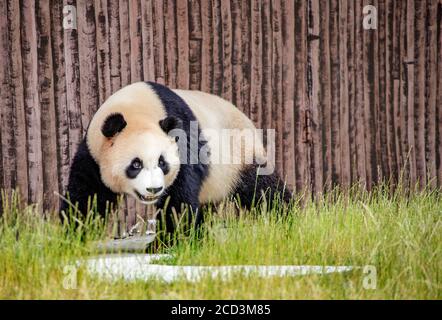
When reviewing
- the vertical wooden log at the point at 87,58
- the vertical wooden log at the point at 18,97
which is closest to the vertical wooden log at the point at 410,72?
the vertical wooden log at the point at 87,58

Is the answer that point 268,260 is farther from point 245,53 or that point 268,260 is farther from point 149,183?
point 245,53

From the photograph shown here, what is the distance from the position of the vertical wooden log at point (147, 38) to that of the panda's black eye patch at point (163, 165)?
6.11 ft

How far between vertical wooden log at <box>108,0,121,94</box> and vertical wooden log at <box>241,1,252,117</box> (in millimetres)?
1452

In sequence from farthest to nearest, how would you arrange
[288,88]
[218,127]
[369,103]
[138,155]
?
[369,103] < [288,88] < [218,127] < [138,155]

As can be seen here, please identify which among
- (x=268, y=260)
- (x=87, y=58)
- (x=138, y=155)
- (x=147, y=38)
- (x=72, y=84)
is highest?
(x=147, y=38)

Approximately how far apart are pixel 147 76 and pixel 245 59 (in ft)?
3.90

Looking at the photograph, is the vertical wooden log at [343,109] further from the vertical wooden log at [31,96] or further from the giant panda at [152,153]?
the vertical wooden log at [31,96]

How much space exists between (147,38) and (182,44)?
0.40 metres

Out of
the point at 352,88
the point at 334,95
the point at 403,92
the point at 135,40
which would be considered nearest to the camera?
the point at 135,40

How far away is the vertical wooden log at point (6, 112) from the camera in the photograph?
6918 millimetres

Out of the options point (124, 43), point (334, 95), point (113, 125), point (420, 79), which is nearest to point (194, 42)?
point (124, 43)

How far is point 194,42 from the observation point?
7.67 metres

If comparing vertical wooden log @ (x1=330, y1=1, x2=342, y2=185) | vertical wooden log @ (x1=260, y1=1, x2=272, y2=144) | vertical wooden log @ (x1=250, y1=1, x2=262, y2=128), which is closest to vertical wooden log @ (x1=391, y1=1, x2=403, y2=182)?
vertical wooden log @ (x1=330, y1=1, x2=342, y2=185)

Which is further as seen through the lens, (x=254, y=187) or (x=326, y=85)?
(x=326, y=85)
